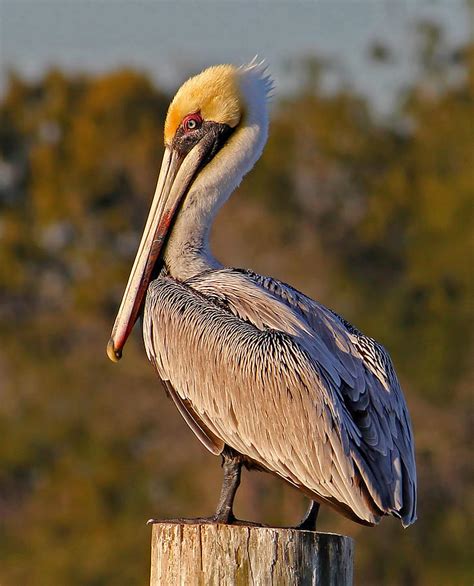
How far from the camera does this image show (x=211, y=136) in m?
7.58

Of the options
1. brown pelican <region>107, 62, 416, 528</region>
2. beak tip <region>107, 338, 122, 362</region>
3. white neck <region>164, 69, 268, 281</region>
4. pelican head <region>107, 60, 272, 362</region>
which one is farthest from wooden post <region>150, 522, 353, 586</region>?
pelican head <region>107, 60, 272, 362</region>

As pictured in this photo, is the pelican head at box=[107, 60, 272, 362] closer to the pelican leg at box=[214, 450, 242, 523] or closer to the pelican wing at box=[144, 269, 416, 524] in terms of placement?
the pelican wing at box=[144, 269, 416, 524]

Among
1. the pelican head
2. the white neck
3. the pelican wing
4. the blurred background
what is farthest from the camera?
the blurred background

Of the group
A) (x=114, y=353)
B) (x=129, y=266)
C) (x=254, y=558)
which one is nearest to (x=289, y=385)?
(x=114, y=353)

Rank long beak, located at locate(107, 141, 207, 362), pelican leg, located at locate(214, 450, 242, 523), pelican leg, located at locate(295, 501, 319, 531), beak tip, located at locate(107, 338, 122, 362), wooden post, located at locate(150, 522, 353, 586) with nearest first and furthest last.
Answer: wooden post, located at locate(150, 522, 353, 586) → pelican leg, located at locate(214, 450, 242, 523) → pelican leg, located at locate(295, 501, 319, 531) → beak tip, located at locate(107, 338, 122, 362) → long beak, located at locate(107, 141, 207, 362)

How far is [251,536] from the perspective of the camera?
18.3ft

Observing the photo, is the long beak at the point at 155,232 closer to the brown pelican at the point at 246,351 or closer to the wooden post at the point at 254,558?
the brown pelican at the point at 246,351

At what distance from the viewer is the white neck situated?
721cm

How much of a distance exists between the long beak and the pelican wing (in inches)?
3.8

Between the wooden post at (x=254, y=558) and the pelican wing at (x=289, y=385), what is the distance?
1.87 ft

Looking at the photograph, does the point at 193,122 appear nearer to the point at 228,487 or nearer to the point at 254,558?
the point at 228,487

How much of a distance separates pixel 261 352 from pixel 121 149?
22918 mm

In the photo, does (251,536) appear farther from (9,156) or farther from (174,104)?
(9,156)

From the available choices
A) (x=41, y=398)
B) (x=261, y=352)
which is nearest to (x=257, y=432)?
(x=261, y=352)
